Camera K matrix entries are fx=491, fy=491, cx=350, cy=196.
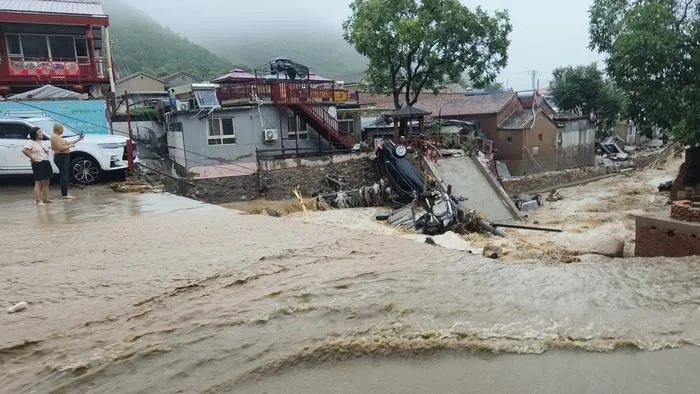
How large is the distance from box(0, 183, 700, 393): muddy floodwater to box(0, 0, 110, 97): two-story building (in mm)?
16155

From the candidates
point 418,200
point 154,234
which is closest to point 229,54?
point 418,200

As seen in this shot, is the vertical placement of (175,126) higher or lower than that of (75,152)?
higher

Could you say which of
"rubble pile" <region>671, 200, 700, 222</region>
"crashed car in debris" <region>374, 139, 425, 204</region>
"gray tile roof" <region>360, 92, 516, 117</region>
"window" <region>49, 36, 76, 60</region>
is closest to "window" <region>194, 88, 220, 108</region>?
"window" <region>49, 36, 76, 60</region>

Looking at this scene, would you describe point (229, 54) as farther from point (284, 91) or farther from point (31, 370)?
point (31, 370)

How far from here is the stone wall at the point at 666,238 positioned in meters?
7.97

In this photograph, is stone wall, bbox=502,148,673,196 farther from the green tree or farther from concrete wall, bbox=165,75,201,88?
concrete wall, bbox=165,75,201,88

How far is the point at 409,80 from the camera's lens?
77.9 ft

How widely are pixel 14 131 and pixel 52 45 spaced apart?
12884 millimetres

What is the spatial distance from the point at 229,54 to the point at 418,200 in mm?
106095

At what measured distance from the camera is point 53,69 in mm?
19984

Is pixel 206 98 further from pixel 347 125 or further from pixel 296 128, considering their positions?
pixel 347 125

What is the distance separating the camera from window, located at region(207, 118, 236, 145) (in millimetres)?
20375

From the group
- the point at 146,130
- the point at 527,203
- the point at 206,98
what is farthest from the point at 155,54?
the point at 527,203

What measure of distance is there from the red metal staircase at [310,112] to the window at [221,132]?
7.36 ft
